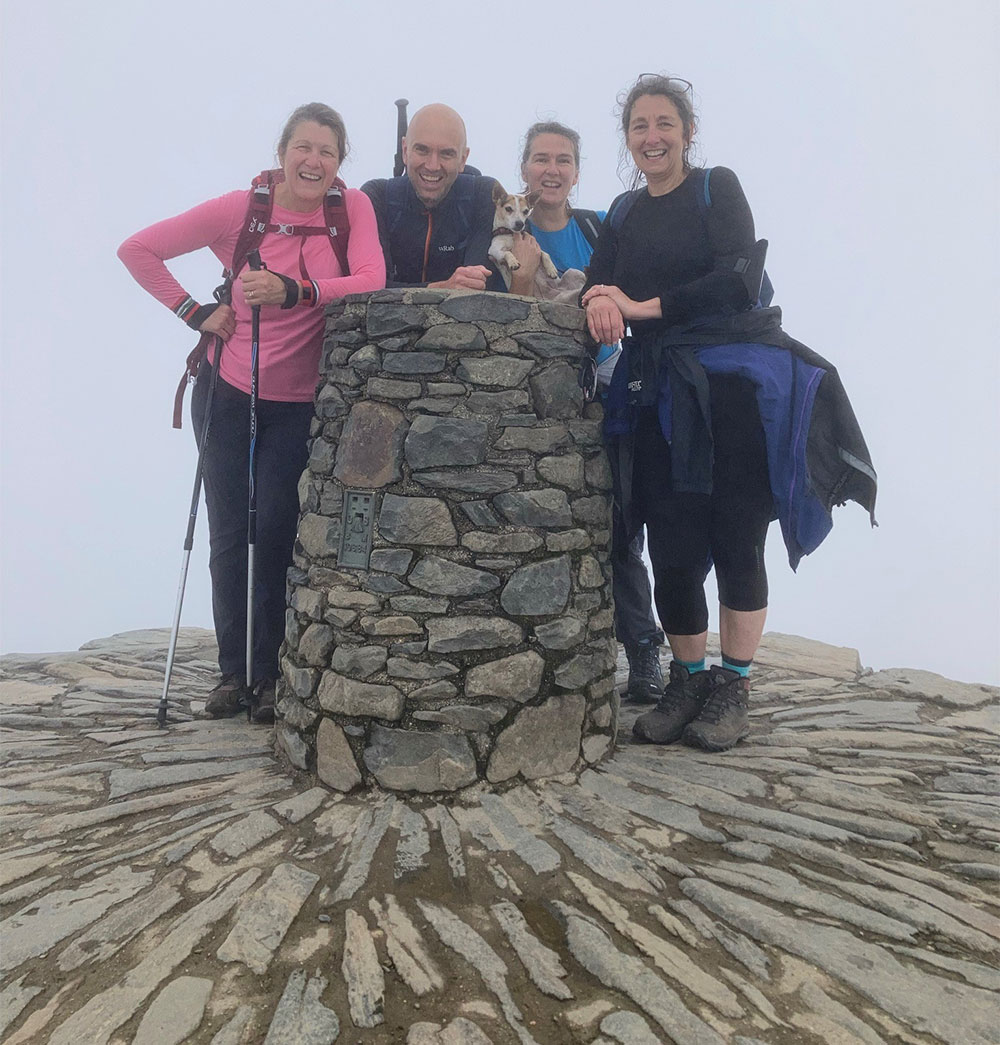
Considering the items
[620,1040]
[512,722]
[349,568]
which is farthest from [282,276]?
[620,1040]

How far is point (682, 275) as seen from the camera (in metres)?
4.21

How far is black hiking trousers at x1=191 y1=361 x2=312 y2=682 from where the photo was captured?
4629 mm

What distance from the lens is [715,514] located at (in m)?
4.34

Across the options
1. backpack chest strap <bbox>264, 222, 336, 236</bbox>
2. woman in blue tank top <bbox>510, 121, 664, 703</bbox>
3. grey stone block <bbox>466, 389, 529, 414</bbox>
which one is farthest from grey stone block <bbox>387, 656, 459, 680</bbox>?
backpack chest strap <bbox>264, 222, 336, 236</bbox>

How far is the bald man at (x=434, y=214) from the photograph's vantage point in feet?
14.4

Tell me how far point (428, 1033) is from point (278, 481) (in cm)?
294

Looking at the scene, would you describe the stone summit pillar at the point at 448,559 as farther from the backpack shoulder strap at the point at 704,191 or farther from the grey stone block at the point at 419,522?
the backpack shoulder strap at the point at 704,191

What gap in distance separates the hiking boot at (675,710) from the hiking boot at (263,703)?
2048mm

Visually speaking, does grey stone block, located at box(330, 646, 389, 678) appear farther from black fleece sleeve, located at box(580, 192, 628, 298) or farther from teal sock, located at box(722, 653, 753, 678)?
black fleece sleeve, located at box(580, 192, 628, 298)

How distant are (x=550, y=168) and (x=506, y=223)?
0.48 meters

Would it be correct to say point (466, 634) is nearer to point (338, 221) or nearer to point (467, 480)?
point (467, 480)

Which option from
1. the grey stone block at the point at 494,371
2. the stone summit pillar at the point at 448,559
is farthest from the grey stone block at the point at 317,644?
the grey stone block at the point at 494,371

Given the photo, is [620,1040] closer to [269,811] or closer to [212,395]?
[269,811]

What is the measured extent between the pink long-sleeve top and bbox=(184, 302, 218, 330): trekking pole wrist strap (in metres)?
0.10
